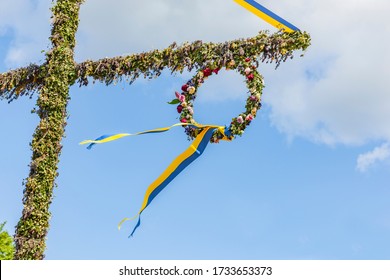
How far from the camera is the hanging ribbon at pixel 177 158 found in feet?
30.5

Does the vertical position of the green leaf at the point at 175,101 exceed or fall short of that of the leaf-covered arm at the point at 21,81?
it falls short

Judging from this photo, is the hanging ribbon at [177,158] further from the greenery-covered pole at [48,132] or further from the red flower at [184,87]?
the greenery-covered pole at [48,132]

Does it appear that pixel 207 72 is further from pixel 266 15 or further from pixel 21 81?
pixel 21 81

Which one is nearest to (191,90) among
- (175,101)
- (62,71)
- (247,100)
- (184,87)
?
(184,87)

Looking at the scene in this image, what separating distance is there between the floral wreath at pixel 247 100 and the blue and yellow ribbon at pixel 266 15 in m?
0.83

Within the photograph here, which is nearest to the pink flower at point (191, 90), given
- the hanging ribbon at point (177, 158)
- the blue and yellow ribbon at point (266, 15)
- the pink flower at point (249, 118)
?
the hanging ribbon at point (177, 158)

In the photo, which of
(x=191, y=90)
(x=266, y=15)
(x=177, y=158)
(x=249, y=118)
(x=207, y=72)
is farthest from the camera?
(x=266, y=15)

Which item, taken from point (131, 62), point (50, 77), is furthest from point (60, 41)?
point (131, 62)

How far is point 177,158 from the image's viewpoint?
9344 mm

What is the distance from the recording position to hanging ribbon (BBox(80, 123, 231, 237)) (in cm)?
928

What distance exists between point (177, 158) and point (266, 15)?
317 cm

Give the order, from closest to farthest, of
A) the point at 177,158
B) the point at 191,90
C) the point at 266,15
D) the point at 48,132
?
the point at 177,158, the point at 191,90, the point at 266,15, the point at 48,132
